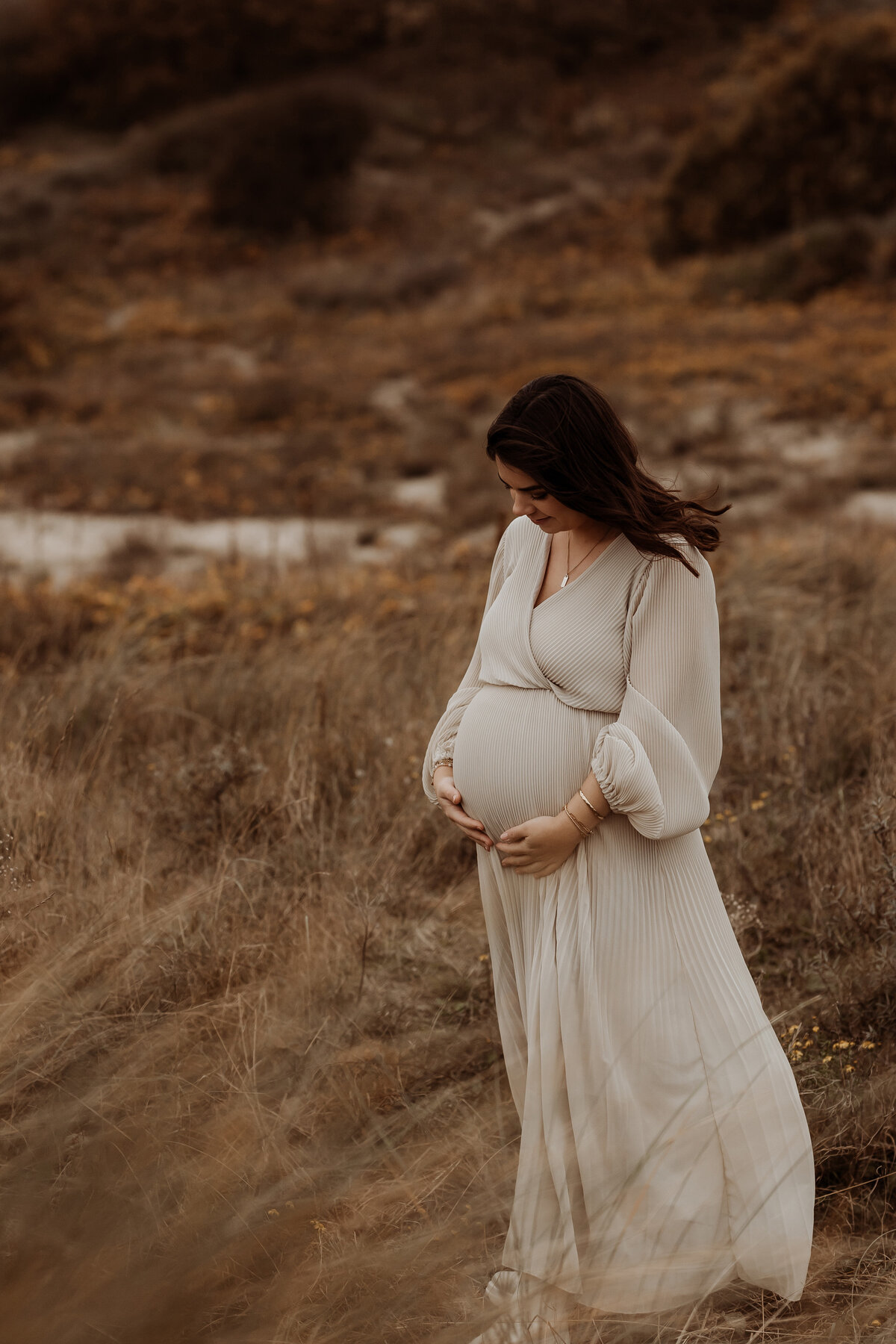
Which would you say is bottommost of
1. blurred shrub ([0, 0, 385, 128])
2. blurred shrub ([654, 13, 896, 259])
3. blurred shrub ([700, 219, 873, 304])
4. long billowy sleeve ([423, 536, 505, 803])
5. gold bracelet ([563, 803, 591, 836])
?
gold bracelet ([563, 803, 591, 836])

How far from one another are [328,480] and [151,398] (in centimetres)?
508

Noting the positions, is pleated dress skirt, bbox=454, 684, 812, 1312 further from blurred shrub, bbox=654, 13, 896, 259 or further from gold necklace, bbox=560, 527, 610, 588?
blurred shrub, bbox=654, 13, 896, 259

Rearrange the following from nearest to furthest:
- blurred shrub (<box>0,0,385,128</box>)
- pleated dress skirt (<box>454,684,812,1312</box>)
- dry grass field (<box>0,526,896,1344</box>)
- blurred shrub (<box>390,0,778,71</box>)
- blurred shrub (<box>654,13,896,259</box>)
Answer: dry grass field (<box>0,526,896,1344</box>), pleated dress skirt (<box>454,684,812,1312</box>), blurred shrub (<box>654,13,896,259</box>), blurred shrub (<box>0,0,385,128</box>), blurred shrub (<box>390,0,778,71</box>)

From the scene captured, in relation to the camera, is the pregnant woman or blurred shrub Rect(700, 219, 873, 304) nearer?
the pregnant woman

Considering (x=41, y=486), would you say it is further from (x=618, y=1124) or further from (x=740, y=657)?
(x=618, y=1124)

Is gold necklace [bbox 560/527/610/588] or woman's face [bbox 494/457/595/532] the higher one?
woman's face [bbox 494/457/595/532]

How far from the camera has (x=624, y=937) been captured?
1943 millimetres

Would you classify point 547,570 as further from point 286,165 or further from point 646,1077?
point 286,165

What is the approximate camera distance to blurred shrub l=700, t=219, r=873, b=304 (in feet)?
58.5

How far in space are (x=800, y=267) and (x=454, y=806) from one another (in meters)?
18.4

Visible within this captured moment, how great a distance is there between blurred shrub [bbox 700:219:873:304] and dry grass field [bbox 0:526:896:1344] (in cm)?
1435

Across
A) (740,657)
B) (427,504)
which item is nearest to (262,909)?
(740,657)

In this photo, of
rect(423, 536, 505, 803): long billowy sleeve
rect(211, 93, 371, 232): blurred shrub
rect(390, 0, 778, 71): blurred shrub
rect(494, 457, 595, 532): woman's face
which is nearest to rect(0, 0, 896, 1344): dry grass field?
rect(423, 536, 505, 803): long billowy sleeve

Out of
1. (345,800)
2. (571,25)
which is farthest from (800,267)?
(571,25)
